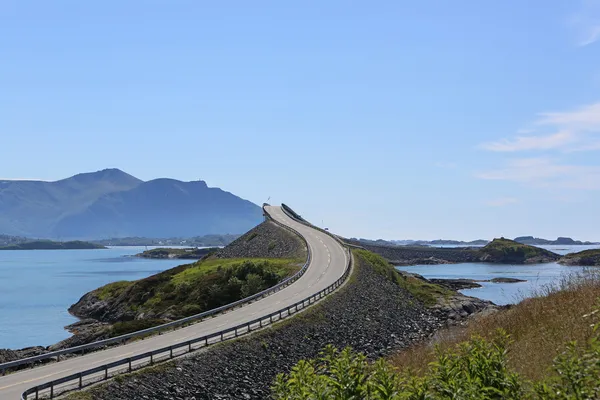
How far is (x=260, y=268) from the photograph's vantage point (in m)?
80.8

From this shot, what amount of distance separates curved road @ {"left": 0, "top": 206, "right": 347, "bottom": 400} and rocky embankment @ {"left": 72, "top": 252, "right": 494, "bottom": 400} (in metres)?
3.14

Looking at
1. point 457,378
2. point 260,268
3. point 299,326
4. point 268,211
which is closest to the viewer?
point 457,378

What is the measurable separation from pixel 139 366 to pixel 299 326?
18.9 m

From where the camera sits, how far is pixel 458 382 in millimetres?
12523

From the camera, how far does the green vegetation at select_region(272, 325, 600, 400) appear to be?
11453 millimetres

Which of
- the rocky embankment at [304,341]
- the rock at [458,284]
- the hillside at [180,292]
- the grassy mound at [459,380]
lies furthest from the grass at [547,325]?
the rock at [458,284]

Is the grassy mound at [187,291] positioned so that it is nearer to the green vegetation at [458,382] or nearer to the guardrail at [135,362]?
the guardrail at [135,362]

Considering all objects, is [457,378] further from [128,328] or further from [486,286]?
[486,286]

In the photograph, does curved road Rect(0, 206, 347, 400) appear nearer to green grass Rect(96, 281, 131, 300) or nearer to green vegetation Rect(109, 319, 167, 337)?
green vegetation Rect(109, 319, 167, 337)

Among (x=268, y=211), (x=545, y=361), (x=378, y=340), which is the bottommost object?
(x=378, y=340)

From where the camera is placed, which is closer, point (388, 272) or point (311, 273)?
point (311, 273)

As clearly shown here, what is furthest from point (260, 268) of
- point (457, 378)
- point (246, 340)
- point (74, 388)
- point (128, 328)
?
point (457, 378)

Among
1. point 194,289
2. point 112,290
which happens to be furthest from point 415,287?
point 112,290

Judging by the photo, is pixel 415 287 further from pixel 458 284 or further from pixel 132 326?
pixel 458 284
